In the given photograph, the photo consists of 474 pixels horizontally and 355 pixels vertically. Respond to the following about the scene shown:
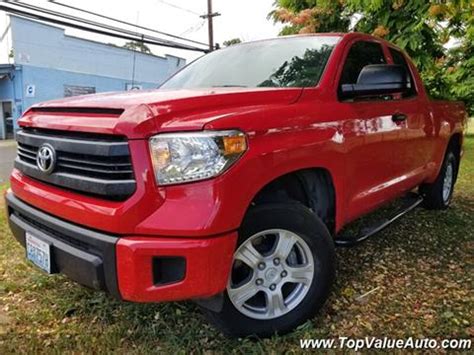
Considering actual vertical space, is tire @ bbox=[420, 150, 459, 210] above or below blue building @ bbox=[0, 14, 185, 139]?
below

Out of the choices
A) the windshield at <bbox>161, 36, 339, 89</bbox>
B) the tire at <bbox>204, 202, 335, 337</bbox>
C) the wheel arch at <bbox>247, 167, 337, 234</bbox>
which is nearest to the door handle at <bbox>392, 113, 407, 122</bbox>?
the windshield at <bbox>161, 36, 339, 89</bbox>

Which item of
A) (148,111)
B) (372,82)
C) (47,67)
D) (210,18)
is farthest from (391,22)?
(47,67)

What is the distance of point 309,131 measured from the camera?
2.62 meters

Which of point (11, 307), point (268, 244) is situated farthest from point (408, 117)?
point (11, 307)

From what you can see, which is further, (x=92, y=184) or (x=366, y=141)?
(x=366, y=141)

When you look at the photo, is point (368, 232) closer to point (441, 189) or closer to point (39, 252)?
point (39, 252)

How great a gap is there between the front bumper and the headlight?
29 cm

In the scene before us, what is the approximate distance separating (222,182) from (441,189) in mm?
3908

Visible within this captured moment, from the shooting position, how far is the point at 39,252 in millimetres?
2523

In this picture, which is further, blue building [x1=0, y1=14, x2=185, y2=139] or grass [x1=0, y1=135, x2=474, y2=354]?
blue building [x1=0, y1=14, x2=185, y2=139]

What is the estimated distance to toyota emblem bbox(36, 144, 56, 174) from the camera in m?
2.42

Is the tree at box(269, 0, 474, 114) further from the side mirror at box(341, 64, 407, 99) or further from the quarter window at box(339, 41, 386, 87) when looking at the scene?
the side mirror at box(341, 64, 407, 99)

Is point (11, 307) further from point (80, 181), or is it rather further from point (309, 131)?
point (309, 131)

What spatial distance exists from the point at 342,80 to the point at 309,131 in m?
0.75
